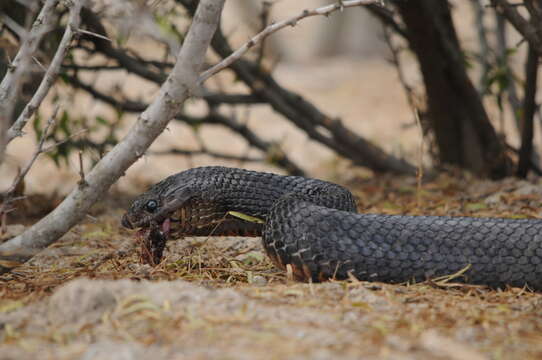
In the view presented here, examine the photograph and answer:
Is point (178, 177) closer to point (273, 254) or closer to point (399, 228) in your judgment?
point (273, 254)

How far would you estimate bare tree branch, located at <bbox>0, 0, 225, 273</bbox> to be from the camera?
2.64 meters

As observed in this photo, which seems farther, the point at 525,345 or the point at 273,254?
the point at 273,254

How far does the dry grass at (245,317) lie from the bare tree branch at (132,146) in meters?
0.19

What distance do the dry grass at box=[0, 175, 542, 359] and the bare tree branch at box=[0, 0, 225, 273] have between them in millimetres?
186

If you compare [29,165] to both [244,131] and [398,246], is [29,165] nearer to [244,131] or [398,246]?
[398,246]

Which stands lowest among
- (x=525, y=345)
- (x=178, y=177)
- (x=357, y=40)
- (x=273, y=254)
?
(x=525, y=345)

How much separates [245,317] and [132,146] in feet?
2.95

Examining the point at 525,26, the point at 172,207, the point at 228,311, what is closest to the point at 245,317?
the point at 228,311

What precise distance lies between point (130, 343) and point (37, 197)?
4146 mm

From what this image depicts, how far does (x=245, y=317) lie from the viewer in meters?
2.29

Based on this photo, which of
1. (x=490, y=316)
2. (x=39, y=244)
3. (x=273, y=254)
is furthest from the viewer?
(x=273, y=254)

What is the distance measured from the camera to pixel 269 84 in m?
5.88

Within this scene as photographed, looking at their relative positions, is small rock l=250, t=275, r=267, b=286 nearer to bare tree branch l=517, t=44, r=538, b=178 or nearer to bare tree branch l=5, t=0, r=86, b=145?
bare tree branch l=5, t=0, r=86, b=145

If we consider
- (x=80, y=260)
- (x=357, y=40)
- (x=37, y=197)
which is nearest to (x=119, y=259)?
(x=80, y=260)
